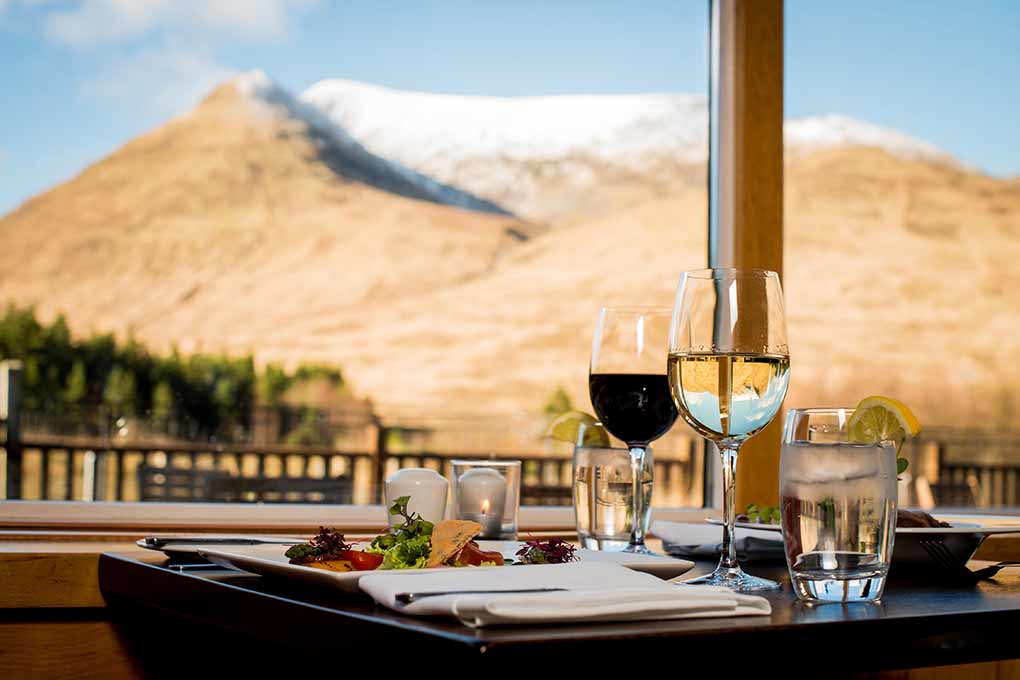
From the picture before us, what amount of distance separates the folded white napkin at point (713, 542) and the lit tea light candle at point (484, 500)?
0.19m

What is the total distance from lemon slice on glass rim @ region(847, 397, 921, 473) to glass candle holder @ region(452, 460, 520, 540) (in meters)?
0.46

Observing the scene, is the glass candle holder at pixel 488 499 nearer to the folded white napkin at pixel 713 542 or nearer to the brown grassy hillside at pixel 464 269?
the folded white napkin at pixel 713 542

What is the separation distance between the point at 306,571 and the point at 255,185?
2.11 m

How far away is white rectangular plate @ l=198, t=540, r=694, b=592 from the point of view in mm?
817

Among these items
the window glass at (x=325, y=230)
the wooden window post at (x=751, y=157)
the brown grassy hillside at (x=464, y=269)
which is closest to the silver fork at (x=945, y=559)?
the wooden window post at (x=751, y=157)

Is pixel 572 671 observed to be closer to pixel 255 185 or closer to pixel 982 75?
pixel 255 185

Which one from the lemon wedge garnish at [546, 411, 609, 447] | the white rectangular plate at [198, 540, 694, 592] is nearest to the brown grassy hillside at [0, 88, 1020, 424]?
the lemon wedge garnish at [546, 411, 609, 447]

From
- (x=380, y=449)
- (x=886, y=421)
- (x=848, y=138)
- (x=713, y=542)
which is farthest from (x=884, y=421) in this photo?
(x=848, y=138)

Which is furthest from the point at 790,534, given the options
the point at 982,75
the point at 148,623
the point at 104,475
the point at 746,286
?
the point at 982,75

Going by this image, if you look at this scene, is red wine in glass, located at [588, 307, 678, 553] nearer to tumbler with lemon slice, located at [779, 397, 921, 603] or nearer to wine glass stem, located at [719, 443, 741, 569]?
wine glass stem, located at [719, 443, 741, 569]

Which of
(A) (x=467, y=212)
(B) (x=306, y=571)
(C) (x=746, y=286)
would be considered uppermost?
(A) (x=467, y=212)

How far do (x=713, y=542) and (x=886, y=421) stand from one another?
29 cm

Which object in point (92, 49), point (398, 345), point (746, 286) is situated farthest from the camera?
point (398, 345)

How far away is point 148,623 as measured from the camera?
1227mm
